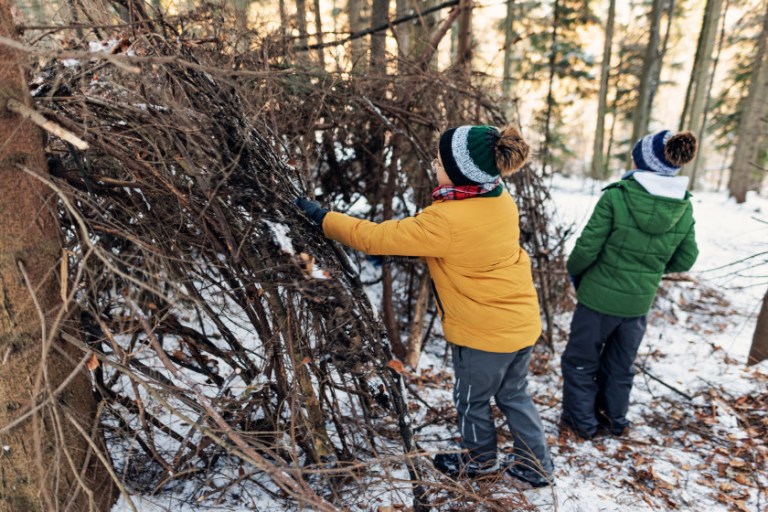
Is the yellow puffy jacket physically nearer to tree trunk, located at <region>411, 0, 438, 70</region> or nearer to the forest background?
the forest background

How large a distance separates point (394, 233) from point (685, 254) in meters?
2.31

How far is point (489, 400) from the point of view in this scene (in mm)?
2516

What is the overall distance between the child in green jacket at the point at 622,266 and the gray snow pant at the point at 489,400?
2.71ft

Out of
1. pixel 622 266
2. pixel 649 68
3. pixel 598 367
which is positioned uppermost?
pixel 649 68

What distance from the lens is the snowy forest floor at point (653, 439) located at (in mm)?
2383

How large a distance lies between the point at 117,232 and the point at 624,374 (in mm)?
3292

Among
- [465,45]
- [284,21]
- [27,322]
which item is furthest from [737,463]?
[284,21]

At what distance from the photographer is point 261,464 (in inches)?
55.6

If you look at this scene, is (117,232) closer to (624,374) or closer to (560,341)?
(624,374)

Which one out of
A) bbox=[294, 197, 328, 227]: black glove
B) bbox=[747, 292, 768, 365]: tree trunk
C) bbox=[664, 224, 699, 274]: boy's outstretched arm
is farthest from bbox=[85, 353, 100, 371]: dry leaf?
bbox=[747, 292, 768, 365]: tree trunk

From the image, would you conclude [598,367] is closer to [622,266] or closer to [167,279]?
[622,266]

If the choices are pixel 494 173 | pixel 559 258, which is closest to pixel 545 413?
pixel 559 258

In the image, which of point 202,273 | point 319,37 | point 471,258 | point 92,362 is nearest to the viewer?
point 92,362

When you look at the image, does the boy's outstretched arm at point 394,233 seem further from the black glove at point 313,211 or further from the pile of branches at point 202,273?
the pile of branches at point 202,273
